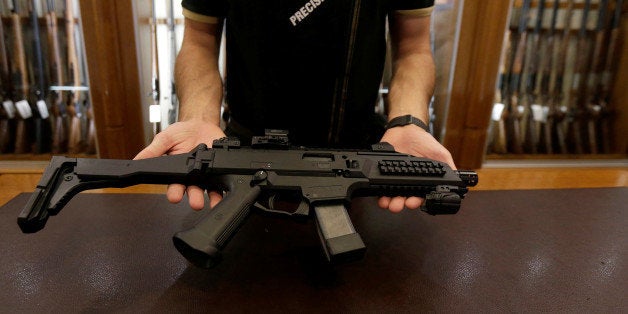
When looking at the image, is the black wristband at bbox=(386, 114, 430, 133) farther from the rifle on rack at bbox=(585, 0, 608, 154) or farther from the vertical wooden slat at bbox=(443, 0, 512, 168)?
the rifle on rack at bbox=(585, 0, 608, 154)

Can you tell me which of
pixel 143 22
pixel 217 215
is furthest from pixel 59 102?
pixel 217 215

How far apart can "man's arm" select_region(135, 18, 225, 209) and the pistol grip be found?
229mm

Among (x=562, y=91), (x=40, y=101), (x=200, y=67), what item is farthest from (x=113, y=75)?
(x=562, y=91)

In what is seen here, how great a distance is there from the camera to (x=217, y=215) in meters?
0.72

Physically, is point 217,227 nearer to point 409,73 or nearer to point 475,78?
point 409,73

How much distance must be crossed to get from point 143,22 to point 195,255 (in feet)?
5.77

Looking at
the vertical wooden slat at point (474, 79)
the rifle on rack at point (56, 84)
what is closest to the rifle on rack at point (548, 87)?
the vertical wooden slat at point (474, 79)

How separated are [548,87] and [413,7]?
6.05 feet

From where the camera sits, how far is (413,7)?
1.21 meters

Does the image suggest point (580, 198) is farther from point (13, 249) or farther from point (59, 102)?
point (59, 102)

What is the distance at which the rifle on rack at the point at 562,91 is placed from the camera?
2477 mm

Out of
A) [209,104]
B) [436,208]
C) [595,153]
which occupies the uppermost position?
[209,104]

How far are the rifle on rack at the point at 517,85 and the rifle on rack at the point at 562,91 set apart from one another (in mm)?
252

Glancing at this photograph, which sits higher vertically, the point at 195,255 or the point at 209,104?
the point at 209,104
